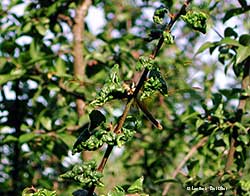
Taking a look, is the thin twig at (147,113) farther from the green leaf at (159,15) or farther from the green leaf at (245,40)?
the green leaf at (245,40)

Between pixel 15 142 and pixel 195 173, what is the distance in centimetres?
90

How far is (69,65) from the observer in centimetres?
256

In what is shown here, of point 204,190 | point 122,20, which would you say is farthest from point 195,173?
point 122,20

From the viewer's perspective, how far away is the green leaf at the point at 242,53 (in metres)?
1.64

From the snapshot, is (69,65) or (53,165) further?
(53,165)

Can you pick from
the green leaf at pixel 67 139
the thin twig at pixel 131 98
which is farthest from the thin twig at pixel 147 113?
the green leaf at pixel 67 139

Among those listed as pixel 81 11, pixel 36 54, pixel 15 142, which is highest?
pixel 81 11

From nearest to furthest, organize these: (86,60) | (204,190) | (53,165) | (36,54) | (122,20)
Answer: (204,190), (36,54), (86,60), (53,165), (122,20)

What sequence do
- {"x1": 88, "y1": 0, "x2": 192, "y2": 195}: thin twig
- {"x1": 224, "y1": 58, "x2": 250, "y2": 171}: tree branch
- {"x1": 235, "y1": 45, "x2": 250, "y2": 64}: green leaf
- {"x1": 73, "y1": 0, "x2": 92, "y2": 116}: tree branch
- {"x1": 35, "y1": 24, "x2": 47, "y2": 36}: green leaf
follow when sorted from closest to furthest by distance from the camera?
{"x1": 88, "y1": 0, "x2": 192, "y2": 195}: thin twig → {"x1": 235, "y1": 45, "x2": 250, "y2": 64}: green leaf → {"x1": 224, "y1": 58, "x2": 250, "y2": 171}: tree branch → {"x1": 35, "y1": 24, "x2": 47, "y2": 36}: green leaf → {"x1": 73, "y1": 0, "x2": 92, "y2": 116}: tree branch

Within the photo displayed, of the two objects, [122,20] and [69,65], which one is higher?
[122,20]

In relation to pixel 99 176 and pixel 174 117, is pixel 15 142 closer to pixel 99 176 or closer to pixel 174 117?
pixel 174 117

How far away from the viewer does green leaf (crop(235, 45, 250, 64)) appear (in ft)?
5.39

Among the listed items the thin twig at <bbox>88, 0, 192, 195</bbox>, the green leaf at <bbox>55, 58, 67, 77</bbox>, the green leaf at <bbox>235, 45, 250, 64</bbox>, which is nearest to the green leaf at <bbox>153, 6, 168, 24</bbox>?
the thin twig at <bbox>88, 0, 192, 195</bbox>

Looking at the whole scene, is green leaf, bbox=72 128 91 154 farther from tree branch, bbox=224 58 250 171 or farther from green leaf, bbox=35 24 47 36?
green leaf, bbox=35 24 47 36
